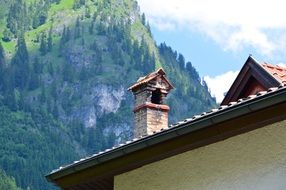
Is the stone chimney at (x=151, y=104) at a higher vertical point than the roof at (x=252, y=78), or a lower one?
higher

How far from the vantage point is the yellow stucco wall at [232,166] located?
27.4 feet

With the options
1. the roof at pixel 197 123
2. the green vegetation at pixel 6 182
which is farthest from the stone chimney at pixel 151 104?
the green vegetation at pixel 6 182

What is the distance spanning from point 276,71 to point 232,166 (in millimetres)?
4925

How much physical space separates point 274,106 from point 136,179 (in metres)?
2.57

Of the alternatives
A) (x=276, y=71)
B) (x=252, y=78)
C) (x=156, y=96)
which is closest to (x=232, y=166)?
(x=276, y=71)

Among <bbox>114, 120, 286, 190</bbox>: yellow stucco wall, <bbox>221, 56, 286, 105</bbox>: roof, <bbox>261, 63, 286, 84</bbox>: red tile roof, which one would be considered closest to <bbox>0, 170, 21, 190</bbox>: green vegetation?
<bbox>221, 56, 286, 105</bbox>: roof

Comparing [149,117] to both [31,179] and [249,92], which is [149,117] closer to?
[249,92]

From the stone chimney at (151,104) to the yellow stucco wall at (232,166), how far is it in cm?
567

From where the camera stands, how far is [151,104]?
15742 mm

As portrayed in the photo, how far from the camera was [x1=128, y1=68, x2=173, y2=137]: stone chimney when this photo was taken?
15.6 meters

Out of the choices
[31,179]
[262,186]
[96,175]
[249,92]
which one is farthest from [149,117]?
[31,179]

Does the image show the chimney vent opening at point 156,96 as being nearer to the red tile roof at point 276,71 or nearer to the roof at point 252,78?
the roof at point 252,78

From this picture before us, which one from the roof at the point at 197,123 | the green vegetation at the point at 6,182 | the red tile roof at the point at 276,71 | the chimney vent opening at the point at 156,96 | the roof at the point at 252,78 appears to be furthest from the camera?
the green vegetation at the point at 6,182

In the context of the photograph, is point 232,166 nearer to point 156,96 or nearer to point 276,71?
point 276,71
